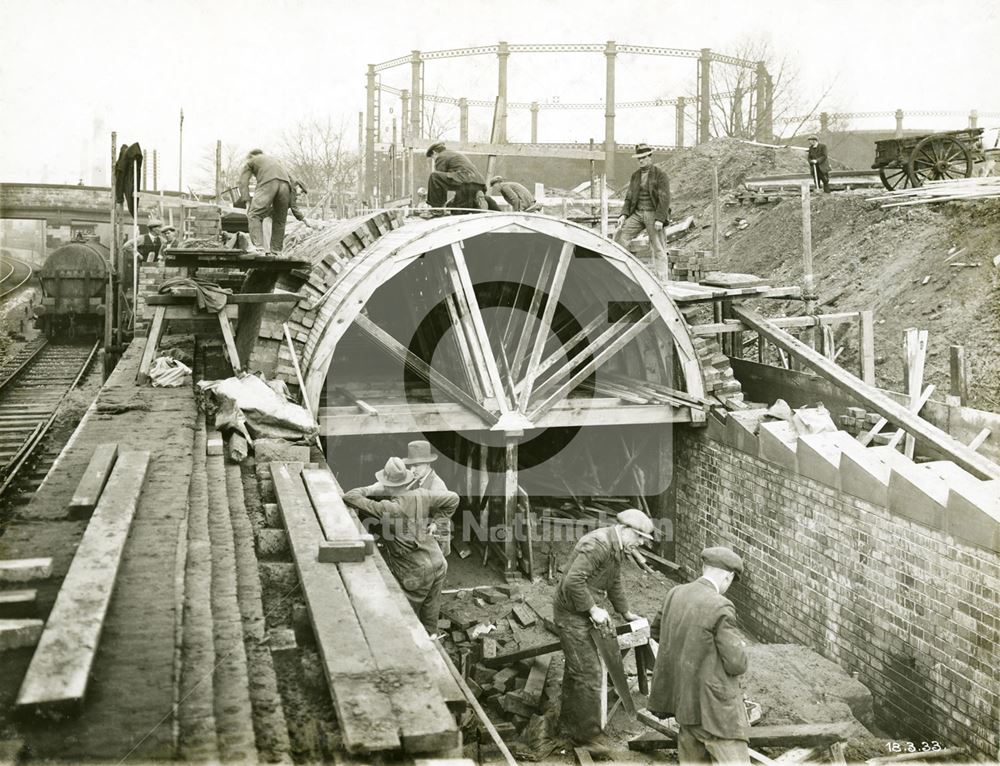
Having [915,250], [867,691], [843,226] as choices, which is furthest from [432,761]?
[843,226]

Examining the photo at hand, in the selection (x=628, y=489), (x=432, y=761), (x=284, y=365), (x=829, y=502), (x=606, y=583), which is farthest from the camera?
(x=628, y=489)

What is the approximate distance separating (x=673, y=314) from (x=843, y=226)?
27.0ft

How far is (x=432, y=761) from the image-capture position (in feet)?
8.69

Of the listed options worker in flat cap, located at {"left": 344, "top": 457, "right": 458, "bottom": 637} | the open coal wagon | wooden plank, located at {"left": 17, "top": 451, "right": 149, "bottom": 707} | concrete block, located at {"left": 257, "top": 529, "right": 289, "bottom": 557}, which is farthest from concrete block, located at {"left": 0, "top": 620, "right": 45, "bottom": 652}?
the open coal wagon

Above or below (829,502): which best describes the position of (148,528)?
above

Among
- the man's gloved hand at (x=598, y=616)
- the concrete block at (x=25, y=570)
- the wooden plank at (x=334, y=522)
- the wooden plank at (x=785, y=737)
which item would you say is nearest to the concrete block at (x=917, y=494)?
the wooden plank at (x=785, y=737)

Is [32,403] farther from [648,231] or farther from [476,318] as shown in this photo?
[648,231]

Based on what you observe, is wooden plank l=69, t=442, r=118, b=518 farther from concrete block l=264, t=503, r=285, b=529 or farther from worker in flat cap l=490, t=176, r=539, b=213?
worker in flat cap l=490, t=176, r=539, b=213

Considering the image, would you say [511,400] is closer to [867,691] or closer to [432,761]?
[867,691]

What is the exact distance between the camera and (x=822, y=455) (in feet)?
27.7

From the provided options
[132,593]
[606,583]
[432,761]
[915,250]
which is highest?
[915,250]

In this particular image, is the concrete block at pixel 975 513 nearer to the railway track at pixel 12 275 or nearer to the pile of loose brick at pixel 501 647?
the pile of loose brick at pixel 501 647

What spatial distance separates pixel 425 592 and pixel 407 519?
0.65 m

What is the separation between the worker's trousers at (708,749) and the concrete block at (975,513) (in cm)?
263
